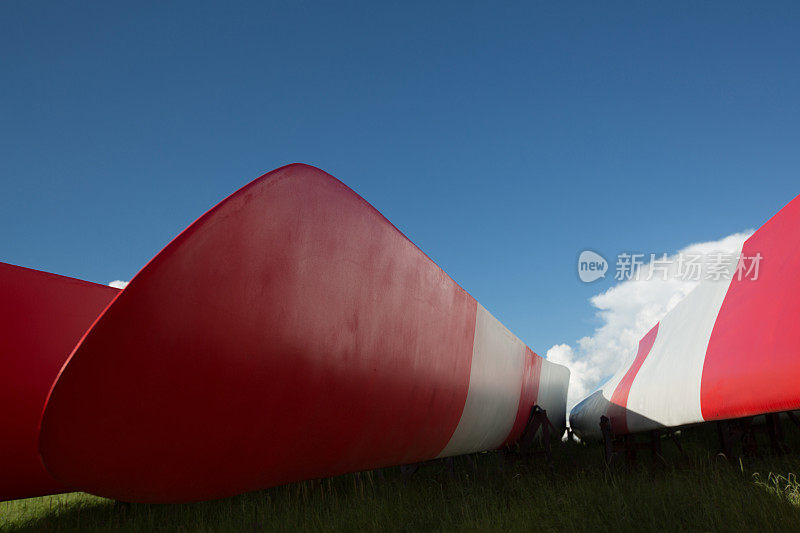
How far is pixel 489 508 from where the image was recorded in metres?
2.64

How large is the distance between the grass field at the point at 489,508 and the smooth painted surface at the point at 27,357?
18.5 inches

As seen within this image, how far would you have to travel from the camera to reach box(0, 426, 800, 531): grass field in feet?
6.98

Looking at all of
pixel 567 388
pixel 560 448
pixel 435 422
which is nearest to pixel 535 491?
pixel 435 422

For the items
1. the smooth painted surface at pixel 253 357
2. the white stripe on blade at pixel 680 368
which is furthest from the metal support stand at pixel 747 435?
the smooth painted surface at pixel 253 357

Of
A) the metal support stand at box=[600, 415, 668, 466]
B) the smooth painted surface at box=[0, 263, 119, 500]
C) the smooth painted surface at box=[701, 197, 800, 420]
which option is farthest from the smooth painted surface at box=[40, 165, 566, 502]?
the metal support stand at box=[600, 415, 668, 466]

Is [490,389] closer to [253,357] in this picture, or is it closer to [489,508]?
[489,508]

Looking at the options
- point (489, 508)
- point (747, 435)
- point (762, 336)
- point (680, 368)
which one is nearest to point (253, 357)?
point (489, 508)

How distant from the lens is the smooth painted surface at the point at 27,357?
8.21 feet

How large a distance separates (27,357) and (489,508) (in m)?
2.48

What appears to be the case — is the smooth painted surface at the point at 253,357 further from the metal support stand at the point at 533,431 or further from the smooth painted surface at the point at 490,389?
the metal support stand at the point at 533,431

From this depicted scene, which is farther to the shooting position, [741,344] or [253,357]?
[741,344]

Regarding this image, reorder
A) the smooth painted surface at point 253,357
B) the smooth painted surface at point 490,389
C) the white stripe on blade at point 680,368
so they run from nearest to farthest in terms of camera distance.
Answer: the smooth painted surface at point 253,357
the smooth painted surface at point 490,389
the white stripe on blade at point 680,368

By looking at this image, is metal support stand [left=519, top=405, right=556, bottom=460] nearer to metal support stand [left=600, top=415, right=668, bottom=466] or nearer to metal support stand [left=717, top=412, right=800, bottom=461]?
metal support stand [left=600, top=415, right=668, bottom=466]

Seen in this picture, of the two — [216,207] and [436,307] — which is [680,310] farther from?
[216,207]
